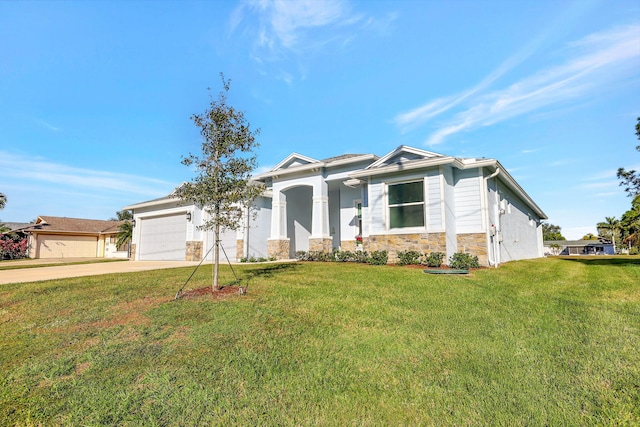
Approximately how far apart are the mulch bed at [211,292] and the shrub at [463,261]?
291 inches

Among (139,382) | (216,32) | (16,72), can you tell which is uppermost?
(216,32)

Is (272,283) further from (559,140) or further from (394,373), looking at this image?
(559,140)

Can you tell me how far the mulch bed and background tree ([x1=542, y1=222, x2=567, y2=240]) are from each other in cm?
7181

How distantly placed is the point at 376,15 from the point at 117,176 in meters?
21.8

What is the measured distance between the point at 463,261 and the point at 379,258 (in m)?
2.87

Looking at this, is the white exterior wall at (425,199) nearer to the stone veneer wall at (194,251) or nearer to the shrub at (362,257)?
the shrub at (362,257)

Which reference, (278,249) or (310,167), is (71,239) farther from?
(310,167)

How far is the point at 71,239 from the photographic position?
29766 mm

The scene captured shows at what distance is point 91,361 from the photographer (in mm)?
3537

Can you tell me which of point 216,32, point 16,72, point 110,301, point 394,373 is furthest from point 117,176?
point 394,373

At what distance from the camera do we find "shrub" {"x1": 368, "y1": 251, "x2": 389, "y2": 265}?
11.4m

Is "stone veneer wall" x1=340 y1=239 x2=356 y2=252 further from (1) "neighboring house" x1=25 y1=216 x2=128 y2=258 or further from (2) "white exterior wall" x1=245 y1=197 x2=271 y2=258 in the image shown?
(1) "neighboring house" x1=25 y1=216 x2=128 y2=258

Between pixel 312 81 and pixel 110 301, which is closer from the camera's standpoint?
pixel 110 301

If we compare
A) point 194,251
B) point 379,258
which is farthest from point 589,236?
point 194,251
